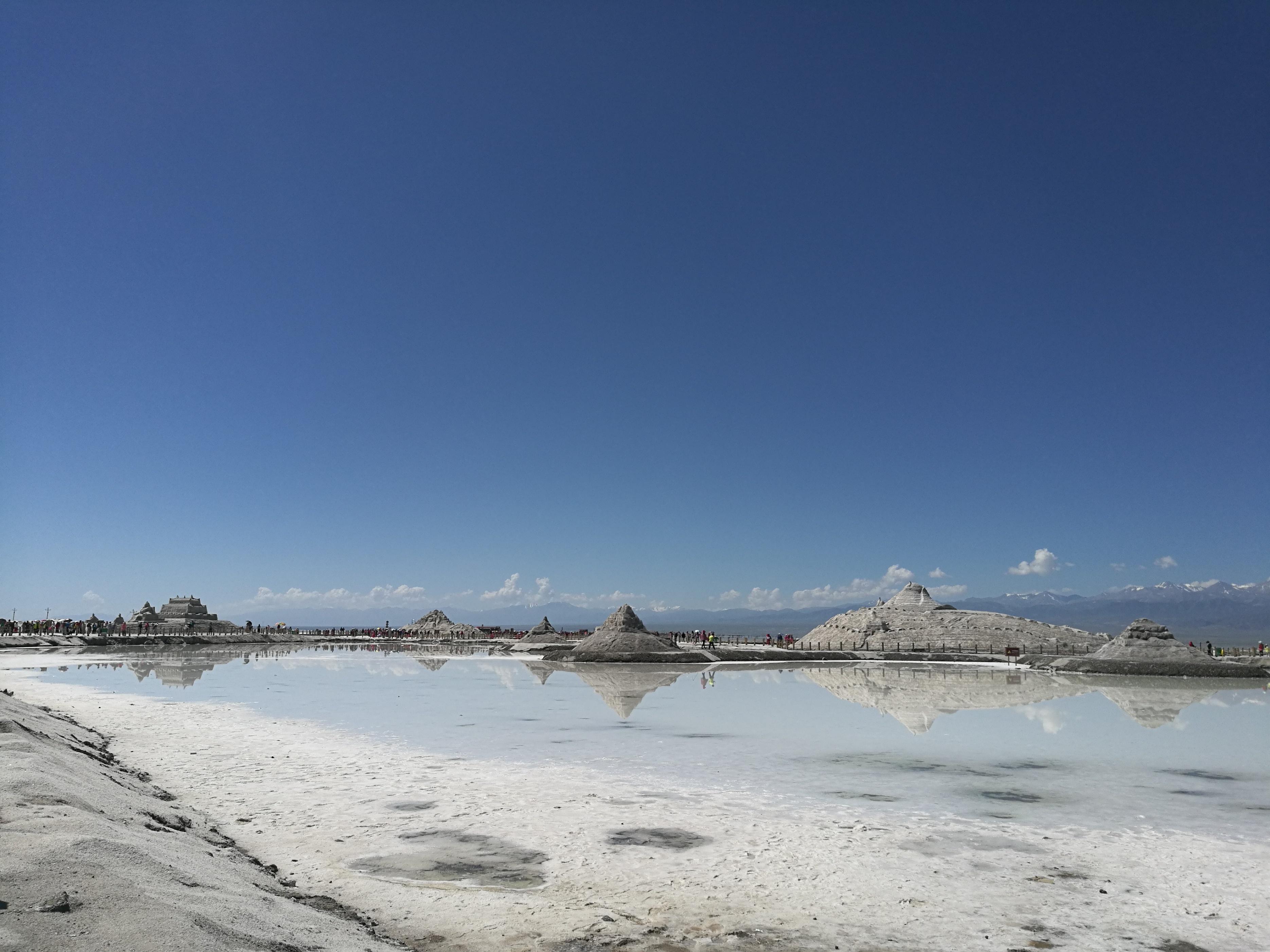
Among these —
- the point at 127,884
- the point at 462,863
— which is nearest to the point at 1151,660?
the point at 462,863

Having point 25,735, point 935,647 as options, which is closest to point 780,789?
point 25,735

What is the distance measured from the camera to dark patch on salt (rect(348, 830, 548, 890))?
7480 millimetres

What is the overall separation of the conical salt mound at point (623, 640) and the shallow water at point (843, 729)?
6.99 meters

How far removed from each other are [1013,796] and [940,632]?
183ft

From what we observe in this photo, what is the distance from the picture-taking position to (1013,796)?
38.1ft

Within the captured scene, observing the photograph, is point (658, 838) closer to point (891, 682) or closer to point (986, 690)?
point (986, 690)

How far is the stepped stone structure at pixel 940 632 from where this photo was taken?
6044cm

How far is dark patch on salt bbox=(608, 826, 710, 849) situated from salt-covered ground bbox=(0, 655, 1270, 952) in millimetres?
33

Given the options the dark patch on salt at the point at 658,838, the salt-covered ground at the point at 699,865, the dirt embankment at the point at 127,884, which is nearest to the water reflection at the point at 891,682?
the salt-covered ground at the point at 699,865

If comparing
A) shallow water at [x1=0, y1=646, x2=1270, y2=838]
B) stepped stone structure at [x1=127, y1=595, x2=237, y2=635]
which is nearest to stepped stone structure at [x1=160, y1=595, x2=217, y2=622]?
stepped stone structure at [x1=127, y1=595, x2=237, y2=635]

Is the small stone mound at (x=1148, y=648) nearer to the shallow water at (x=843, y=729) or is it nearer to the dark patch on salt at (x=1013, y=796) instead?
the shallow water at (x=843, y=729)

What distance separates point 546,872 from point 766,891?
7.48 ft

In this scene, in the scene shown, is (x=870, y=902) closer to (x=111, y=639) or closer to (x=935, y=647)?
(x=935, y=647)

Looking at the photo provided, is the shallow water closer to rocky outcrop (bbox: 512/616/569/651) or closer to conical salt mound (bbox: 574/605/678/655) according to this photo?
conical salt mound (bbox: 574/605/678/655)
